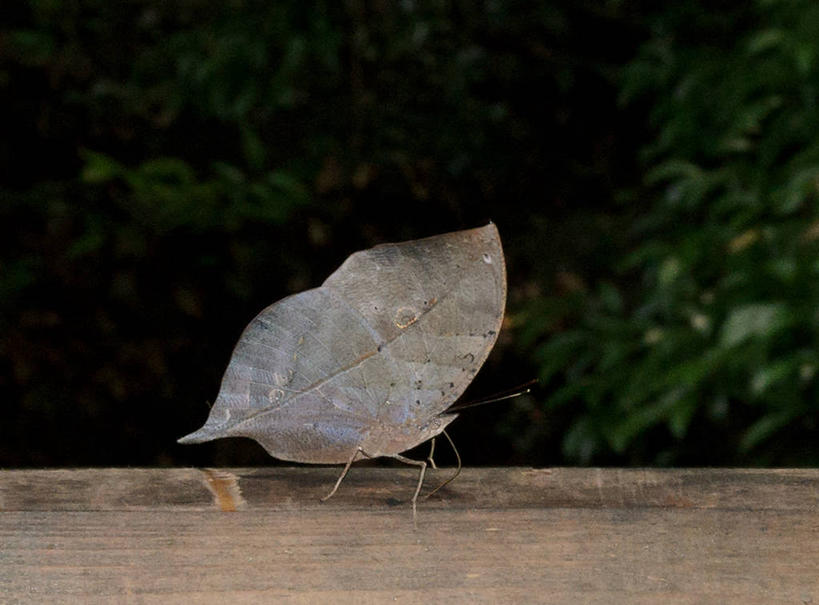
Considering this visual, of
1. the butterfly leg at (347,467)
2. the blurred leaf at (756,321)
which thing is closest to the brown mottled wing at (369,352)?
the butterfly leg at (347,467)

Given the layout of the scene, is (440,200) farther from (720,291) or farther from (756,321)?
(756,321)

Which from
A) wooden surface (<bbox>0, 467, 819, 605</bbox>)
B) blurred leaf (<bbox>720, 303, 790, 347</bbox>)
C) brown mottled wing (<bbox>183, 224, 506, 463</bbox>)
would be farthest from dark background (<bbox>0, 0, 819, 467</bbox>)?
brown mottled wing (<bbox>183, 224, 506, 463</bbox>)

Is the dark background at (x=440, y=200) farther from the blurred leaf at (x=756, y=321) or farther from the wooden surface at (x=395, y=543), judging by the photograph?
the wooden surface at (x=395, y=543)

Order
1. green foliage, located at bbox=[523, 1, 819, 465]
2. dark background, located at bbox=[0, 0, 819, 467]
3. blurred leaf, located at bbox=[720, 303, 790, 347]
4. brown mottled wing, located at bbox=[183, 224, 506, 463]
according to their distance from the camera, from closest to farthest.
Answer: brown mottled wing, located at bbox=[183, 224, 506, 463] → blurred leaf, located at bbox=[720, 303, 790, 347] → green foliage, located at bbox=[523, 1, 819, 465] → dark background, located at bbox=[0, 0, 819, 467]

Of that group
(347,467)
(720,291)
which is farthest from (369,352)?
(720,291)

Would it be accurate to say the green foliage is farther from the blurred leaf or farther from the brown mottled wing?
the brown mottled wing

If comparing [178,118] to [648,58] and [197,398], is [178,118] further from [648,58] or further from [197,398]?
[648,58]
